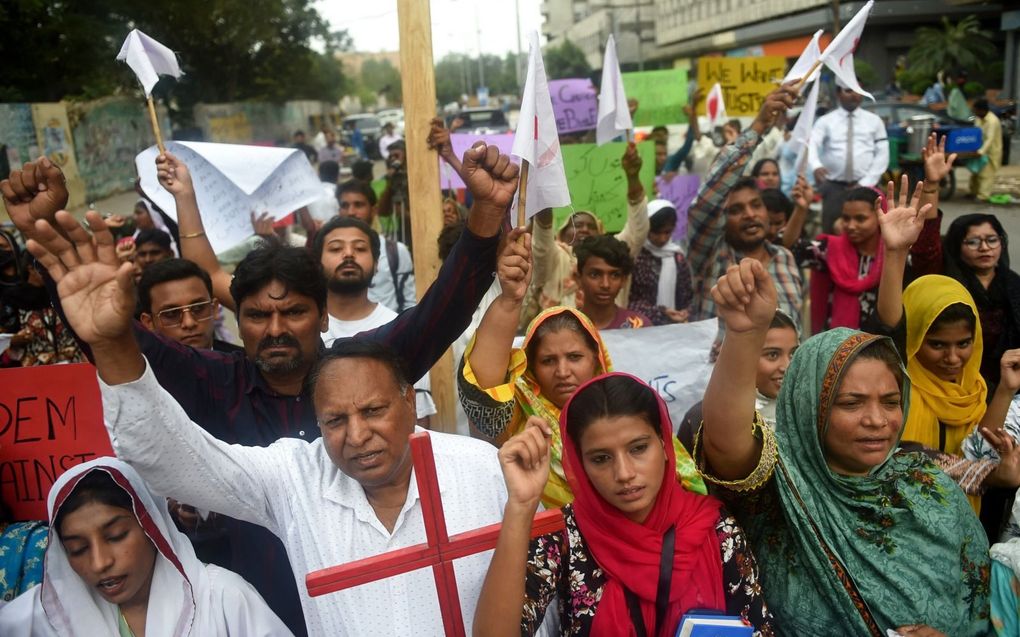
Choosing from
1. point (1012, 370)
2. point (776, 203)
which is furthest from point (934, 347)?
point (776, 203)

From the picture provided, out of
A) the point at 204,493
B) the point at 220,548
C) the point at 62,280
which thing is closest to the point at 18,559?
the point at 220,548

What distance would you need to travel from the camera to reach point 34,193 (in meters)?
1.86

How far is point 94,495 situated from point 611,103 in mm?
3262

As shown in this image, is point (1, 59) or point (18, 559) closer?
point (18, 559)

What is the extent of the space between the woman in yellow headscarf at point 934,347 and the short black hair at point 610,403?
1401mm

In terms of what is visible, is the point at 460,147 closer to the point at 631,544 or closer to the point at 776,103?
the point at 776,103

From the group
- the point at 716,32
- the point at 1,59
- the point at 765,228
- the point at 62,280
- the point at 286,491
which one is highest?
the point at 716,32

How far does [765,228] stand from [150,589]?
10.5 feet

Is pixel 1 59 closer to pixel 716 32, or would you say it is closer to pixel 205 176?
pixel 205 176

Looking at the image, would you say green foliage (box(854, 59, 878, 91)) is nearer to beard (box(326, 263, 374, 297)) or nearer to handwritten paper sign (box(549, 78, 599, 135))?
handwritten paper sign (box(549, 78, 599, 135))

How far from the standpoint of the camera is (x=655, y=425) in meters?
1.96

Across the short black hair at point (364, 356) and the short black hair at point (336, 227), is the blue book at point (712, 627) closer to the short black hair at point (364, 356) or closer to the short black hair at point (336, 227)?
the short black hair at point (364, 356)

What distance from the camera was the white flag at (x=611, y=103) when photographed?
447 cm

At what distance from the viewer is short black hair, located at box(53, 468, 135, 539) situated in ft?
6.70
